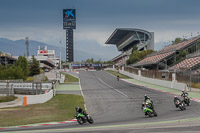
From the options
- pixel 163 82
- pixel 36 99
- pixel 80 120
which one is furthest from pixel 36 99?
pixel 163 82

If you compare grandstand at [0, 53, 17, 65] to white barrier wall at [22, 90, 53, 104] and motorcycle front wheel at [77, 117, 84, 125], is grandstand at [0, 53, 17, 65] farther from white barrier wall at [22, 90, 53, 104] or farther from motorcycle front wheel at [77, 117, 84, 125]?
motorcycle front wheel at [77, 117, 84, 125]

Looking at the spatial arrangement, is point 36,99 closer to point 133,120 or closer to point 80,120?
Result: point 80,120

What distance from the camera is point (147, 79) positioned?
57531 mm

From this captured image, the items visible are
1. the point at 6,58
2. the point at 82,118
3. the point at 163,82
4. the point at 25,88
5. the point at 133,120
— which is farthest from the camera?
the point at 6,58

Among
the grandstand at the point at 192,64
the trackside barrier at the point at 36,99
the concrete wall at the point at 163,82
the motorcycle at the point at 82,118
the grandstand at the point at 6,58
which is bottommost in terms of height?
the trackside barrier at the point at 36,99

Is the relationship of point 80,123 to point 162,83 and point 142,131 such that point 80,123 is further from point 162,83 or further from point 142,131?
point 162,83

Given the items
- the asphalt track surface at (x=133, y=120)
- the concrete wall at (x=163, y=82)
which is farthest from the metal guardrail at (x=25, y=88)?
the concrete wall at (x=163, y=82)

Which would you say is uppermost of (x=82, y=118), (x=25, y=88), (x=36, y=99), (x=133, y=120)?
(x=25, y=88)

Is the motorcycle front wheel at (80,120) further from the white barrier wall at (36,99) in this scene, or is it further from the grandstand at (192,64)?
the grandstand at (192,64)

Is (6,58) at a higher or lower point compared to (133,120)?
higher

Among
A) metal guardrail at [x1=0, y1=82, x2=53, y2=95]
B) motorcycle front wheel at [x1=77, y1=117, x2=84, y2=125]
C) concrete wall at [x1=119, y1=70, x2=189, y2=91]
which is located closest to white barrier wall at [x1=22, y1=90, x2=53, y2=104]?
metal guardrail at [x1=0, y1=82, x2=53, y2=95]

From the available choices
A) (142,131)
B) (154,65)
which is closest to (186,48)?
(154,65)

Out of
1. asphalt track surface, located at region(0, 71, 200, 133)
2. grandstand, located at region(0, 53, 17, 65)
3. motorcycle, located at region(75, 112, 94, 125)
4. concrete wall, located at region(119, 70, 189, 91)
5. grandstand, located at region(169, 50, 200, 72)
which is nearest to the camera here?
asphalt track surface, located at region(0, 71, 200, 133)

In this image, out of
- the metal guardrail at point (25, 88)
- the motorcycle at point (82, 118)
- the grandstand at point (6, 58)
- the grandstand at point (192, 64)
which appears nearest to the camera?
the motorcycle at point (82, 118)
